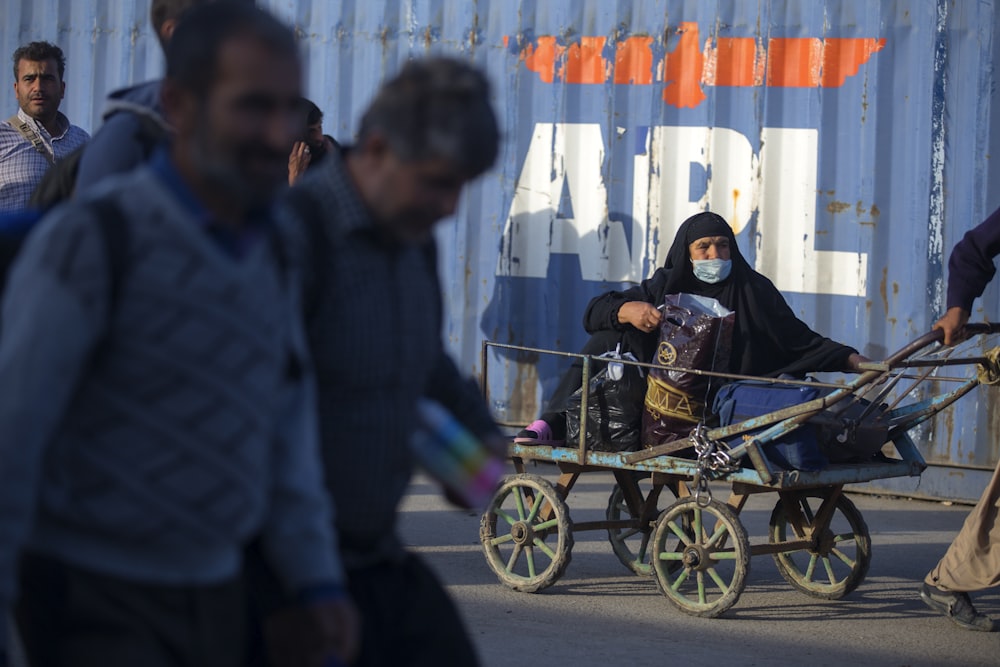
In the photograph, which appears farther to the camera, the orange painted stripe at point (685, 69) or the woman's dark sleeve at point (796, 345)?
the orange painted stripe at point (685, 69)

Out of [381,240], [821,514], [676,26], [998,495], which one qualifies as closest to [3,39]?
[676,26]

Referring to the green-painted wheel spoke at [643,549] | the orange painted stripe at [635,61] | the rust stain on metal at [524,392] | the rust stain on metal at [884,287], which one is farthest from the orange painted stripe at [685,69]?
the green-painted wheel spoke at [643,549]

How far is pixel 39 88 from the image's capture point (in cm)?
611

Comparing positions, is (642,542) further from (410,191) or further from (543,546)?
(410,191)

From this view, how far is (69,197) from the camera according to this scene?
2.56 m

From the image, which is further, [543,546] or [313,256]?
[543,546]

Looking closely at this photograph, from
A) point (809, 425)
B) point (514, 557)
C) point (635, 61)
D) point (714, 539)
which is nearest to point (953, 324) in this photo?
point (809, 425)

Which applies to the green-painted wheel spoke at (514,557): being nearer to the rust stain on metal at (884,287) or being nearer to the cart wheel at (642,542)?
the cart wheel at (642,542)

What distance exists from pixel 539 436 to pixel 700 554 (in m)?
0.98

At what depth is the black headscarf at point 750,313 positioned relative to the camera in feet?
18.5

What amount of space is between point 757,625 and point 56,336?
4.10 m

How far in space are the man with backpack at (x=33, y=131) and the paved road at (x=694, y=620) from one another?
246 cm

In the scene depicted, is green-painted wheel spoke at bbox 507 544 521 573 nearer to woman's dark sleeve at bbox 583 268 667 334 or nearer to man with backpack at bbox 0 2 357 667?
woman's dark sleeve at bbox 583 268 667 334

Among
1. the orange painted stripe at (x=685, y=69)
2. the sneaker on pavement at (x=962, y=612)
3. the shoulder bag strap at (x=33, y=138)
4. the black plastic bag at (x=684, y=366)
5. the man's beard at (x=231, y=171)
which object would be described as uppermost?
the orange painted stripe at (x=685, y=69)
